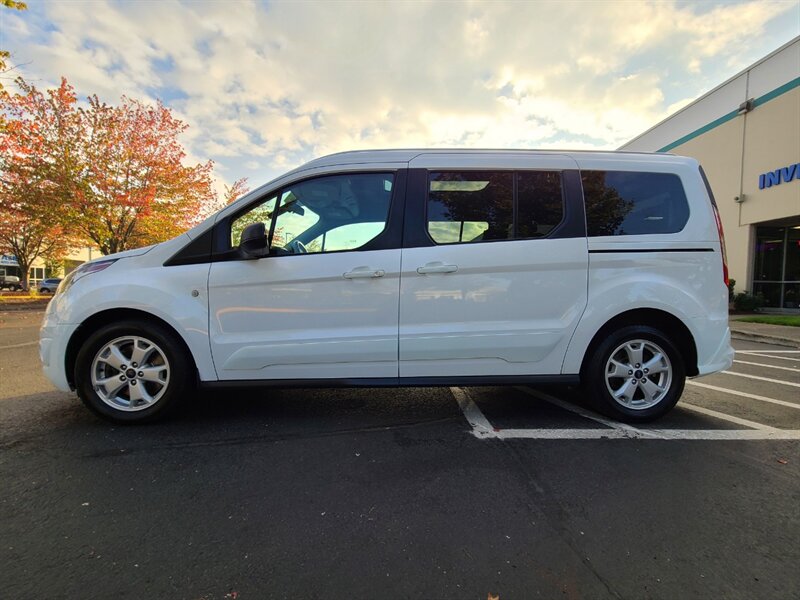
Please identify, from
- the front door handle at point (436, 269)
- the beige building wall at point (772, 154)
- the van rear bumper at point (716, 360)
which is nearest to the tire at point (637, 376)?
the van rear bumper at point (716, 360)

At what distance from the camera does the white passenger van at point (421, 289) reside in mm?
3273

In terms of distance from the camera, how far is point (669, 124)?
20891mm

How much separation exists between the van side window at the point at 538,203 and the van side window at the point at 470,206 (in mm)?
82

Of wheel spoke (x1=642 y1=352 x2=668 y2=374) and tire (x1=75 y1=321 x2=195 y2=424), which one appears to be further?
wheel spoke (x1=642 y1=352 x2=668 y2=374)

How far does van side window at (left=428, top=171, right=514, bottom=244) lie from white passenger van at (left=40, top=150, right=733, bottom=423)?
0.01 m

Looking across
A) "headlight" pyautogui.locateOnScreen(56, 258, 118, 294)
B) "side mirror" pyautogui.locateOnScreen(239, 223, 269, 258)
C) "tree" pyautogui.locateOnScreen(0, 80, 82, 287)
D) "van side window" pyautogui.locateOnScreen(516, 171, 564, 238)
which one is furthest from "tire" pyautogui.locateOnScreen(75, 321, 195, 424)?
"tree" pyautogui.locateOnScreen(0, 80, 82, 287)

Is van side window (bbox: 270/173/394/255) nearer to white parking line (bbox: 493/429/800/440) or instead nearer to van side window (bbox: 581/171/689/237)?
van side window (bbox: 581/171/689/237)

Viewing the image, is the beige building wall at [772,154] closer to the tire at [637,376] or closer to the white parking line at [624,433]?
the white parking line at [624,433]

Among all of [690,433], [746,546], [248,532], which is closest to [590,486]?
[746,546]

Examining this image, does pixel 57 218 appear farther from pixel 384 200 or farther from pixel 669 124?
pixel 669 124

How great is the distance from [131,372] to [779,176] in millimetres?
20084

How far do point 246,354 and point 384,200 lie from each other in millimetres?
1616

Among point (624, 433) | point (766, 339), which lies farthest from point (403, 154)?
point (766, 339)

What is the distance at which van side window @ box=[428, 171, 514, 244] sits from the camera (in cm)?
337
